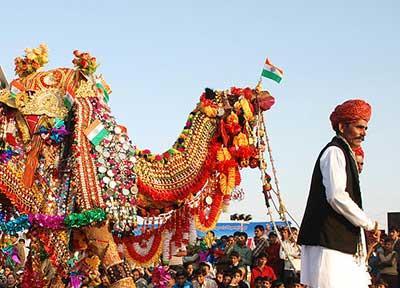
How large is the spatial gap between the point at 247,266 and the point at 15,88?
13.2ft

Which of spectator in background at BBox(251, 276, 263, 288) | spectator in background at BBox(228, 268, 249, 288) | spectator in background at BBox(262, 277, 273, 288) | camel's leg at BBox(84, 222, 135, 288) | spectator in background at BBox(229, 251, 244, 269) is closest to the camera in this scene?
camel's leg at BBox(84, 222, 135, 288)

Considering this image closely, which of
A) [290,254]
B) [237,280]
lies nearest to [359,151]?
[290,254]

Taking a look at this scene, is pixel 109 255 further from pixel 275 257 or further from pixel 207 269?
pixel 275 257

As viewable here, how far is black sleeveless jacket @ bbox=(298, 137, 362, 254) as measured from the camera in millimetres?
4402

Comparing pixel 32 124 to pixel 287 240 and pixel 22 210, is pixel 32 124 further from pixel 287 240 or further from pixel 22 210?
pixel 287 240

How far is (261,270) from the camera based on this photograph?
924 centimetres

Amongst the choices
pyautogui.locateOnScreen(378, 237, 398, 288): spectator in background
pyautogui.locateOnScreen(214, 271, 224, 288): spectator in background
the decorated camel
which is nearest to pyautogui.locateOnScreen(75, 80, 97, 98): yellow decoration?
the decorated camel

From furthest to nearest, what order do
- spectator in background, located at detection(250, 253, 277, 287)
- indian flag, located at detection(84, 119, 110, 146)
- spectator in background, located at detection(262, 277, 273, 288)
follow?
spectator in background, located at detection(250, 253, 277, 287) < spectator in background, located at detection(262, 277, 273, 288) < indian flag, located at detection(84, 119, 110, 146)

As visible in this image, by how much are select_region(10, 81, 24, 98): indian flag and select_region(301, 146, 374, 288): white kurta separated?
4223mm

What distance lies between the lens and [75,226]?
6.96 metres

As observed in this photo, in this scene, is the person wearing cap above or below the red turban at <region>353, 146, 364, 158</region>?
below

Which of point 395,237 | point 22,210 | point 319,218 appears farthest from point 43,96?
point 395,237

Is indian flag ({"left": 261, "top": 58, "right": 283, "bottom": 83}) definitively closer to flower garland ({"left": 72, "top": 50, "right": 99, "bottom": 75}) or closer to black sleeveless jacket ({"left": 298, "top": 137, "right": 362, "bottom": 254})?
flower garland ({"left": 72, "top": 50, "right": 99, "bottom": 75})

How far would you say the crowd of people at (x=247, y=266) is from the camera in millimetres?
8377
